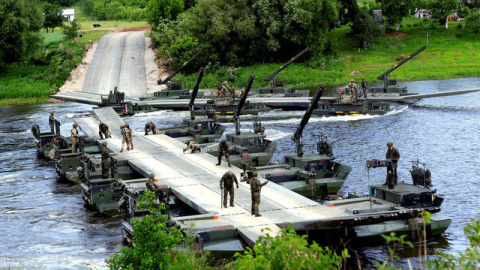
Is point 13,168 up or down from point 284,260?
down

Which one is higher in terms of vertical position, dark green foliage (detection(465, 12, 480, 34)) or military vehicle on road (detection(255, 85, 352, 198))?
dark green foliage (detection(465, 12, 480, 34))

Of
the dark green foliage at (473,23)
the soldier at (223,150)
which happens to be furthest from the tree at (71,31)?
the soldier at (223,150)

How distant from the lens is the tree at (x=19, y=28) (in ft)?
326

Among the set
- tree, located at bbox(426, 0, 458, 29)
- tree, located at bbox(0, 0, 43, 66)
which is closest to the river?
tree, located at bbox(0, 0, 43, 66)

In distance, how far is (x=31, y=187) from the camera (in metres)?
45.1

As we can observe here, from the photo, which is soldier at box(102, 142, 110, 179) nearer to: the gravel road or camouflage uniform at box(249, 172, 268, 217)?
camouflage uniform at box(249, 172, 268, 217)

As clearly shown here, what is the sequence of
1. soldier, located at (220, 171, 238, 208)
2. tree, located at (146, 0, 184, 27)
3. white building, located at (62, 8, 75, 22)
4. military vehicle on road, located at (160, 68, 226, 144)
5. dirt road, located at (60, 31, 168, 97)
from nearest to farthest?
soldier, located at (220, 171, 238, 208) → military vehicle on road, located at (160, 68, 226, 144) → dirt road, located at (60, 31, 168, 97) → tree, located at (146, 0, 184, 27) → white building, located at (62, 8, 75, 22)

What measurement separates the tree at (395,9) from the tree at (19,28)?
58650mm

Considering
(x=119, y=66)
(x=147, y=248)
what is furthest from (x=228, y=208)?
(x=119, y=66)

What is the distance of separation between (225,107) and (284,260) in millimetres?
55434

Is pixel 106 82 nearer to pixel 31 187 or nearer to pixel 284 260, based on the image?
pixel 31 187

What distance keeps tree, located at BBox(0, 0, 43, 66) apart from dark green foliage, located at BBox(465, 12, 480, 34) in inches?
2803

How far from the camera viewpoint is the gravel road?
9944 cm

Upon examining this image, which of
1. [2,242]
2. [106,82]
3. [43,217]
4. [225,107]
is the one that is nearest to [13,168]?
[43,217]
